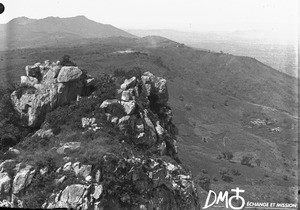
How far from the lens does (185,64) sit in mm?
185750

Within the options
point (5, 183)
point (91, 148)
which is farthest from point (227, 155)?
point (5, 183)

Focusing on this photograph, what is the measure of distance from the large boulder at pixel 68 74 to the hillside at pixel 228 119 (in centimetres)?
3233

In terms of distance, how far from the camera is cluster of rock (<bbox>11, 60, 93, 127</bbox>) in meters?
34.6

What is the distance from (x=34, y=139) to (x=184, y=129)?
67.7 m

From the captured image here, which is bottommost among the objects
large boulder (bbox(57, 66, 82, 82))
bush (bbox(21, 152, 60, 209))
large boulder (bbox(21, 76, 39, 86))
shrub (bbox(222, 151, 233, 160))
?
shrub (bbox(222, 151, 233, 160))

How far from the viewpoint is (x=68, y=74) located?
35.6 metres

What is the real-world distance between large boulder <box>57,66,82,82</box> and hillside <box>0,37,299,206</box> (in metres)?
32.3

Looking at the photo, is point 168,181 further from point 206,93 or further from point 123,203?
point 206,93

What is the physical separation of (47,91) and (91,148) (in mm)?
9079

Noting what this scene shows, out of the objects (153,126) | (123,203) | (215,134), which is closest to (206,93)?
(215,134)

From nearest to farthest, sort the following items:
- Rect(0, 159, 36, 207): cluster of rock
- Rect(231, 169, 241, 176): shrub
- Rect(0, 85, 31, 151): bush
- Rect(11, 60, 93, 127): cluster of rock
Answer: Rect(0, 159, 36, 207): cluster of rock < Rect(0, 85, 31, 151): bush < Rect(11, 60, 93, 127): cluster of rock < Rect(231, 169, 241, 176): shrub

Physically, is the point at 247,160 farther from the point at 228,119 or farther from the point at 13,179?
the point at 13,179

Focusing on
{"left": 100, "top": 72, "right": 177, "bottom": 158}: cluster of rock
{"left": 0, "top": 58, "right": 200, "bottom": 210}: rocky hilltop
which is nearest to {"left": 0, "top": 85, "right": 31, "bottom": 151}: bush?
{"left": 0, "top": 58, "right": 200, "bottom": 210}: rocky hilltop

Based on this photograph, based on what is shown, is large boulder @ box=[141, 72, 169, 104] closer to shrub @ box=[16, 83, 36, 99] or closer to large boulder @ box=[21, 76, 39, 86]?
large boulder @ box=[21, 76, 39, 86]
